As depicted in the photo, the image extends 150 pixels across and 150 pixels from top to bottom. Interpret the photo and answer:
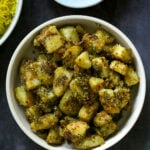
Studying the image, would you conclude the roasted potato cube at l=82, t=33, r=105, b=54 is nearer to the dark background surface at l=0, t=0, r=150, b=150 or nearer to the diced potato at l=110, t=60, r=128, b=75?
the diced potato at l=110, t=60, r=128, b=75

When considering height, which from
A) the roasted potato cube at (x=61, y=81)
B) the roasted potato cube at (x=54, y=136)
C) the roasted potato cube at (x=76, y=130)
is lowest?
the roasted potato cube at (x=54, y=136)

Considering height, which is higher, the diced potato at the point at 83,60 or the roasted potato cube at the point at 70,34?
the roasted potato cube at the point at 70,34

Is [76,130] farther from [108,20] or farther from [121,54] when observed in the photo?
[108,20]

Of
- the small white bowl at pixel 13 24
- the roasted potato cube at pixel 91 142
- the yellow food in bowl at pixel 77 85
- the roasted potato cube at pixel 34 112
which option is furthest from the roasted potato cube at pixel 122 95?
the small white bowl at pixel 13 24

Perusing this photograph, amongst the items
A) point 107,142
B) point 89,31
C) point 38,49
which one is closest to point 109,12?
point 89,31

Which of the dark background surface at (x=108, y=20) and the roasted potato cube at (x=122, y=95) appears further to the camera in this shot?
the dark background surface at (x=108, y=20)

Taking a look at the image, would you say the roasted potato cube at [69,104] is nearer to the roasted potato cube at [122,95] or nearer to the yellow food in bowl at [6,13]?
the roasted potato cube at [122,95]

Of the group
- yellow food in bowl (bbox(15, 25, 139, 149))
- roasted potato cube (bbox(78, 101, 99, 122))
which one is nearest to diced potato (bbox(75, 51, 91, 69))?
yellow food in bowl (bbox(15, 25, 139, 149))
